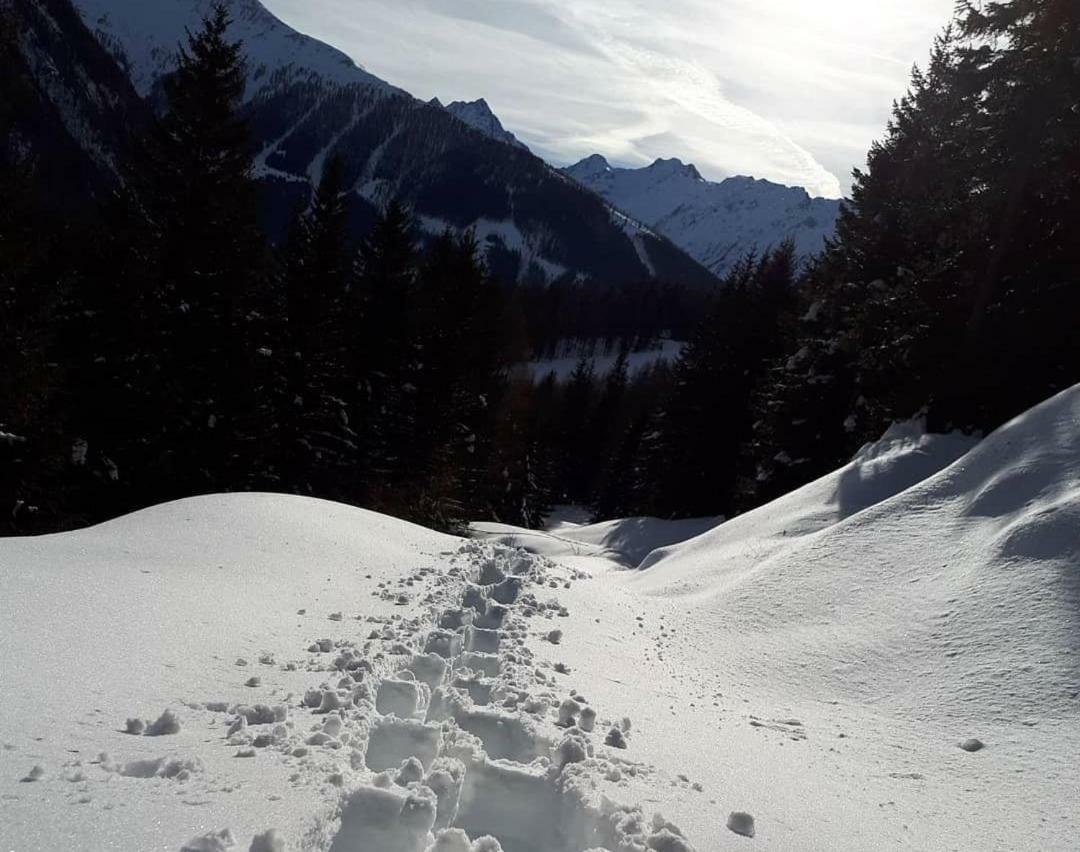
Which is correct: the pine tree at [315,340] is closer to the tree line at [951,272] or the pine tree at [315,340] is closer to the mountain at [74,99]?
the tree line at [951,272]

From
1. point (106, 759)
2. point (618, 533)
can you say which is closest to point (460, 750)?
point (106, 759)

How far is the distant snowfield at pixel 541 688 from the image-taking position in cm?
352

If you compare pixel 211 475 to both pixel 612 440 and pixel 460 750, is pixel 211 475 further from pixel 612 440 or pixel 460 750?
pixel 612 440

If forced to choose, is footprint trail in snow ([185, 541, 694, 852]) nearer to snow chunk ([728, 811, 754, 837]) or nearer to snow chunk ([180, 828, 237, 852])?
snow chunk ([180, 828, 237, 852])

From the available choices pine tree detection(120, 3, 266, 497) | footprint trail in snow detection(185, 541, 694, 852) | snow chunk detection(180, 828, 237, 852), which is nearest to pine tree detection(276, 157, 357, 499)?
pine tree detection(120, 3, 266, 497)

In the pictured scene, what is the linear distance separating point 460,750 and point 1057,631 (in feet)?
19.6

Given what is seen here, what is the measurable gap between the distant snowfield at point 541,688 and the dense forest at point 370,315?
5371 mm

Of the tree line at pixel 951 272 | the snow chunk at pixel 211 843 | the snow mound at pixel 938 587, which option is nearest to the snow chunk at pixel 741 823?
the snow chunk at pixel 211 843

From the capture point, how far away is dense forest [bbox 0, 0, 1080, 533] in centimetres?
1345

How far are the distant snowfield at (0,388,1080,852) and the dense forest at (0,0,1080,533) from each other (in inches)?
211

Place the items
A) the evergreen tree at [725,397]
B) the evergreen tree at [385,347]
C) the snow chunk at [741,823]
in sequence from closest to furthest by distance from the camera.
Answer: the snow chunk at [741,823] < the evergreen tree at [385,347] < the evergreen tree at [725,397]

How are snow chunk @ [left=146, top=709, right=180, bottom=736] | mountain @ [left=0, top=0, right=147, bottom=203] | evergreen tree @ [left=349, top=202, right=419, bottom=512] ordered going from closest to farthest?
snow chunk @ [left=146, top=709, right=180, bottom=736]
evergreen tree @ [left=349, top=202, right=419, bottom=512]
mountain @ [left=0, top=0, right=147, bottom=203]

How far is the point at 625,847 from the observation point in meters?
3.61

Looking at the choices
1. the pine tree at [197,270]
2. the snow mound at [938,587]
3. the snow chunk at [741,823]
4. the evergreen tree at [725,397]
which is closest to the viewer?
the snow chunk at [741,823]
